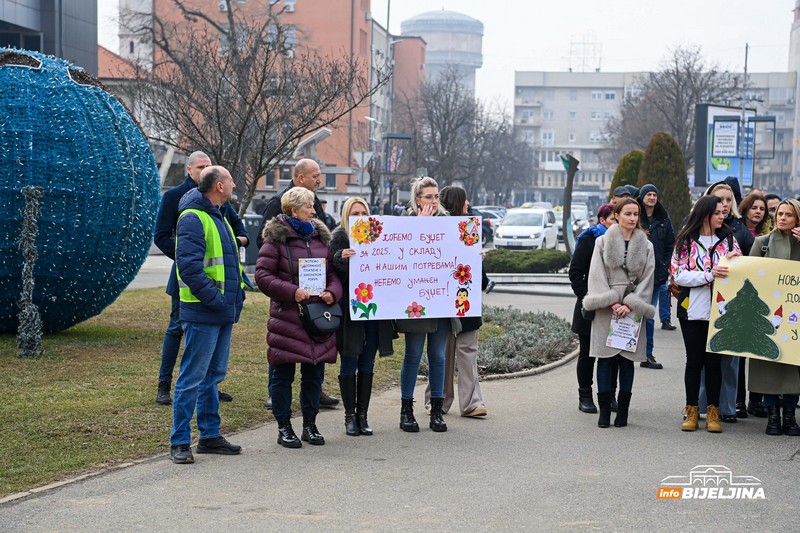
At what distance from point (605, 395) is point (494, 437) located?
108cm

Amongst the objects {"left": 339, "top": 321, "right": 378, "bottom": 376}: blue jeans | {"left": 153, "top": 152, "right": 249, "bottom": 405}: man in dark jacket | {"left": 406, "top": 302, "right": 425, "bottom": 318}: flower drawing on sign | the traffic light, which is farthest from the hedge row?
{"left": 339, "top": 321, "right": 378, "bottom": 376}: blue jeans

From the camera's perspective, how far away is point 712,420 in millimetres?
9086

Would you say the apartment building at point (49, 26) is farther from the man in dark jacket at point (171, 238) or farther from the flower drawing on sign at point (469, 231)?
the flower drawing on sign at point (469, 231)

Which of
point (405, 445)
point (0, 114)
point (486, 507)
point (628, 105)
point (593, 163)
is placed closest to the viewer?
point (486, 507)

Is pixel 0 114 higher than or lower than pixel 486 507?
higher

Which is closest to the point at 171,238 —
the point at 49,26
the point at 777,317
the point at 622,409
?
the point at 622,409

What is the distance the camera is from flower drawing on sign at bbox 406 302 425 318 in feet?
29.1

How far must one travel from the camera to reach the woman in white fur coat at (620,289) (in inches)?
361

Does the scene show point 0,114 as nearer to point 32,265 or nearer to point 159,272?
point 32,265

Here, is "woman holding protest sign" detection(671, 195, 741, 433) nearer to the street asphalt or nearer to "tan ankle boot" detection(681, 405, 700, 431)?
"tan ankle boot" detection(681, 405, 700, 431)

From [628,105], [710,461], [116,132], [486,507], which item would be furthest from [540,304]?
[628,105]

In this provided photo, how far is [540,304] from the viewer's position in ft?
67.3

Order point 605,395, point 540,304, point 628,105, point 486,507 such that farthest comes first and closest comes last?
point 628,105
point 540,304
point 605,395
point 486,507

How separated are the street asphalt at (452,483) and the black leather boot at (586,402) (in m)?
0.11
